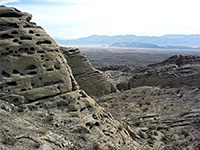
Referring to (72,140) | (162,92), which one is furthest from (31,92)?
(162,92)

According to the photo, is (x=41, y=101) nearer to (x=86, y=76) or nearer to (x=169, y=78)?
(x=86, y=76)

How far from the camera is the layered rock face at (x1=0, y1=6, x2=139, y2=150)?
9.57m

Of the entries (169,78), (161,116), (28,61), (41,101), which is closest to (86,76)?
(161,116)

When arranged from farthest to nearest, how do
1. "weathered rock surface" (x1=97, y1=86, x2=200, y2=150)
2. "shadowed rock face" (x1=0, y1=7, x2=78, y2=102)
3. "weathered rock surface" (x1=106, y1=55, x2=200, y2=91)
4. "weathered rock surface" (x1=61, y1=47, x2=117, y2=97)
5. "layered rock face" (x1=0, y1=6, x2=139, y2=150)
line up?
"weathered rock surface" (x1=106, y1=55, x2=200, y2=91), "weathered rock surface" (x1=61, y1=47, x2=117, y2=97), "weathered rock surface" (x1=97, y1=86, x2=200, y2=150), "shadowed rock face" (x1=0, y1=7, x2=78, y2=102), "layered rock face" (x1=0, y1=6, x2=139, y2=150)

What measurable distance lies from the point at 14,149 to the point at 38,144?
3.09 ft

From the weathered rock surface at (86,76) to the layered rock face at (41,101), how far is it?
13.7m

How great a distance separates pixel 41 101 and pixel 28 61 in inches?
89.7

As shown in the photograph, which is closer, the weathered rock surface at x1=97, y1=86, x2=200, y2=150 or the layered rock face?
the layered rock face

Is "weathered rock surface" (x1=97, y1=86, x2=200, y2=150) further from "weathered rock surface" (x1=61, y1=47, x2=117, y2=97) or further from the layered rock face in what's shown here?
"weathered rock surface" (x1=61, y1=47, x2=117, y2=97)

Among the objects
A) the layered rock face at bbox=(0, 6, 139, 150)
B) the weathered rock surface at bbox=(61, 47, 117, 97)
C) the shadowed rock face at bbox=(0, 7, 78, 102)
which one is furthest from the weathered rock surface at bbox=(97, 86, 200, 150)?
the shadowed rock face at bbox=(0, 7, 78, 102)

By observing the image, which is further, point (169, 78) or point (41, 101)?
point (169, 78)

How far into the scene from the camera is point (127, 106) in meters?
21.1

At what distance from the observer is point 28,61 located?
12062 mm

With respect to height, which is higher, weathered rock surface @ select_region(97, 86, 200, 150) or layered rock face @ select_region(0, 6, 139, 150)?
layered rock face @ select_region(0, 6, 139, 150)
